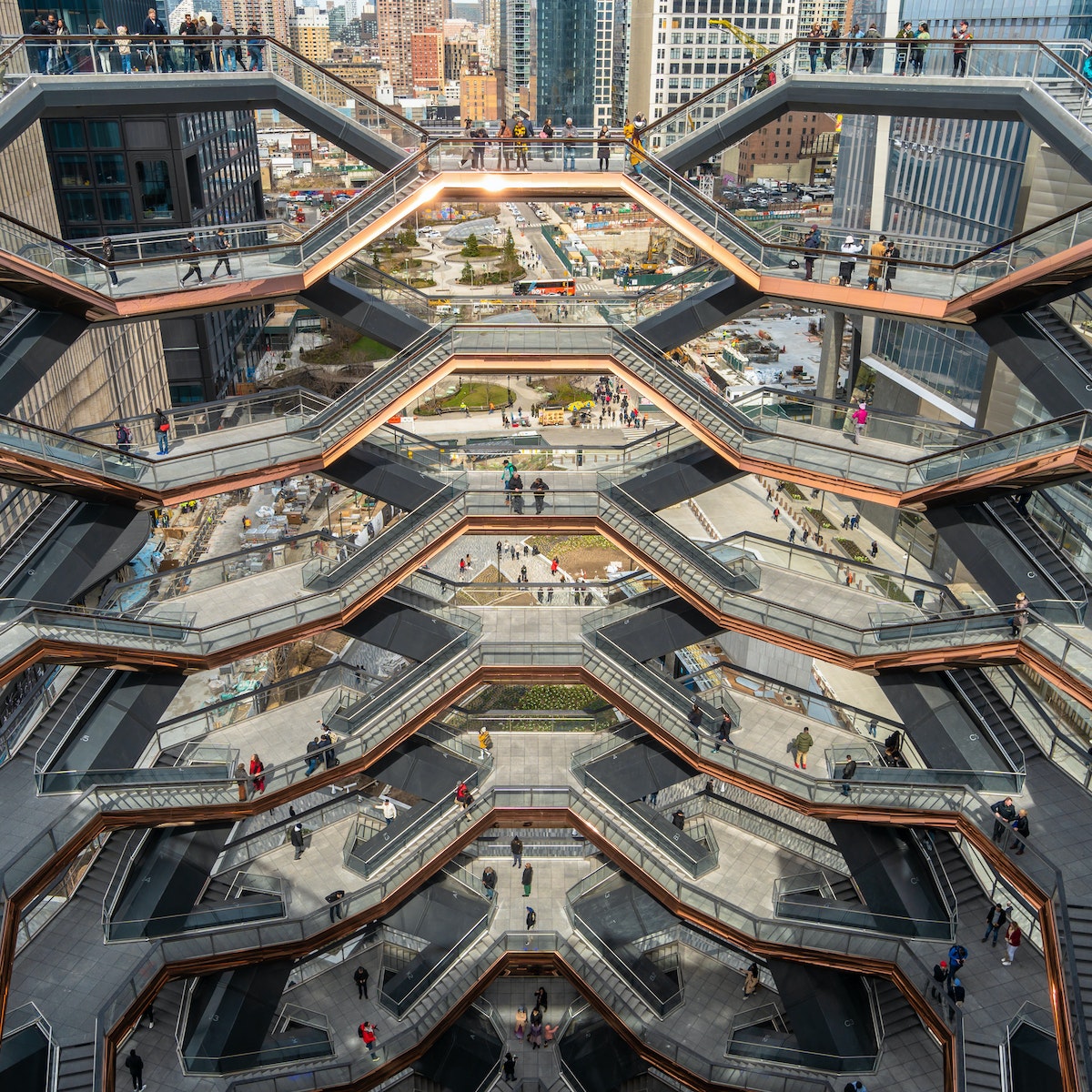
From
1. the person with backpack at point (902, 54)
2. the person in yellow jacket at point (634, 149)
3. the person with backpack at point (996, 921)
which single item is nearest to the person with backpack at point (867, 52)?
the person with backpack at point (902, 54)

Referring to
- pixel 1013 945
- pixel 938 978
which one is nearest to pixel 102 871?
pixel 938 978

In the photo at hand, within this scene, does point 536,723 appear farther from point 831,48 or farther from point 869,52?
point 869,52

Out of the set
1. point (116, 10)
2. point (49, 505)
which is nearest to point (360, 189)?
point (49, 505)

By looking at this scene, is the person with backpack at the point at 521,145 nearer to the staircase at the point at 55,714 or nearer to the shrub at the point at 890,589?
the shrub at the point at 890,589

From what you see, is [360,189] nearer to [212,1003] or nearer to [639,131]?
[639,131]

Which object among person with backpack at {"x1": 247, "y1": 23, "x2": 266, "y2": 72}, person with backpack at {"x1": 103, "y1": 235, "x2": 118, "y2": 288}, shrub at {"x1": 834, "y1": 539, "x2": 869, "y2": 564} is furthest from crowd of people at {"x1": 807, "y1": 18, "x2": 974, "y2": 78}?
shrub at {"x1": 834, "y1": 539, "x2": 869, "y2": 564}

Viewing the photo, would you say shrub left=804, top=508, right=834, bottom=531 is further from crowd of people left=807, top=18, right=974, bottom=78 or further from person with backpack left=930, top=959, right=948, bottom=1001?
person with backpack left=930, top=959, right=948, bottom=1001
